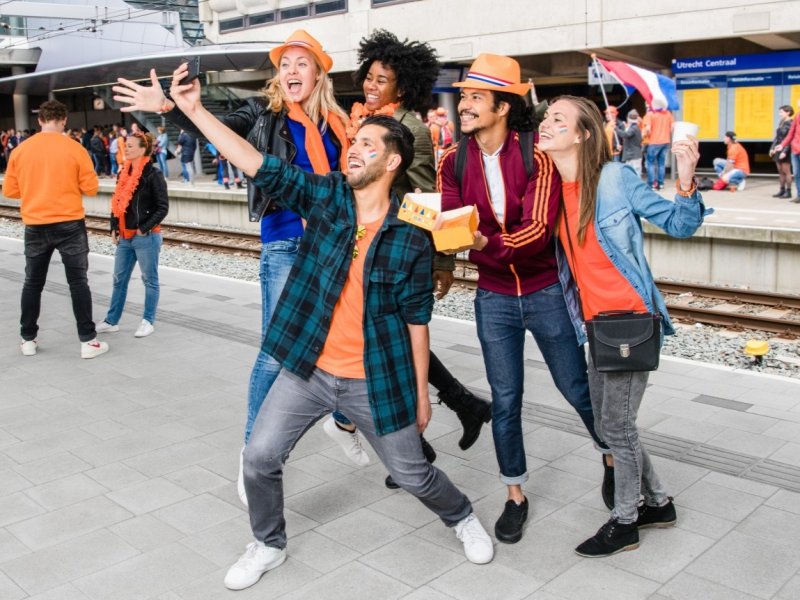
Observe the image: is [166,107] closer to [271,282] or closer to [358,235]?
[358,235]

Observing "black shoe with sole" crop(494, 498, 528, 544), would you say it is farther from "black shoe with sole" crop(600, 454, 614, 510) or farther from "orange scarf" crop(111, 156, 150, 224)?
"orange scarf" crop(111, 156, 150, 224)

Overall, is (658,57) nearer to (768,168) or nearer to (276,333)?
(768,168)

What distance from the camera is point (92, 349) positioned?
766cm

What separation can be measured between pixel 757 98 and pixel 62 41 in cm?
3265

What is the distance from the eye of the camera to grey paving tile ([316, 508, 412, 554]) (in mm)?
4191

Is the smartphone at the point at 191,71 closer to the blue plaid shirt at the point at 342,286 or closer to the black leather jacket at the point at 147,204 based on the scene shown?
the blue plaid shirt at the point at 342,286

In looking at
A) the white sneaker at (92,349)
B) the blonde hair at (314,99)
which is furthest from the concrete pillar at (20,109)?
the blonde hair at (314,99)

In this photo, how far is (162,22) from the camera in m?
43.7

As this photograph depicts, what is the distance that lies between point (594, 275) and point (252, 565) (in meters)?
1.82

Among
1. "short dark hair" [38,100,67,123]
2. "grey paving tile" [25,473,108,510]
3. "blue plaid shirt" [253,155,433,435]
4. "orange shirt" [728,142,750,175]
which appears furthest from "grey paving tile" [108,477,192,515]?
"orange shirt" [728,142,750,175]

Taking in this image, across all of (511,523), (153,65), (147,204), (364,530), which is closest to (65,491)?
(364,530)

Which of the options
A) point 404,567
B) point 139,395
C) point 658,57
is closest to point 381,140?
point 404,567

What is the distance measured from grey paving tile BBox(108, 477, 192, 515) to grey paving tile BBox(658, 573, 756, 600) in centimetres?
236

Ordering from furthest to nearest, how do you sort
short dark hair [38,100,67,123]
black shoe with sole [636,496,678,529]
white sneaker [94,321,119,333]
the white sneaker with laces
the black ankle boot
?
white sneaker [94,321,119,333]
the white sneaker with laces
short dark hair [38,100,67,123]
the black ankle boot
black shoe with sole [636,496,678,529]
